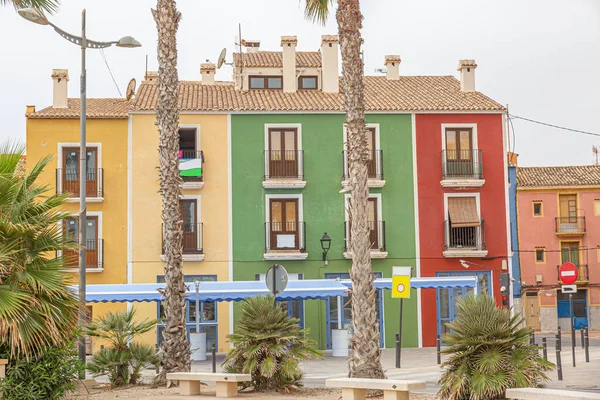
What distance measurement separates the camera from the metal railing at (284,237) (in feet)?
117

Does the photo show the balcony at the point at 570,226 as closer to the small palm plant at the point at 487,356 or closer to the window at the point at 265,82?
the window at the point at 265,82

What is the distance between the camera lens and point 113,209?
35.6 metres

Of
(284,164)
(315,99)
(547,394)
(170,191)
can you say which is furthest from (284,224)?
(547,394)

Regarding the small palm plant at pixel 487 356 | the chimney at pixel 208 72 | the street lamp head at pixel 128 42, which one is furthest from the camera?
the chimney at pixel 208 72

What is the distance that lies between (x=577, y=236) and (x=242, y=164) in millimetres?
29807

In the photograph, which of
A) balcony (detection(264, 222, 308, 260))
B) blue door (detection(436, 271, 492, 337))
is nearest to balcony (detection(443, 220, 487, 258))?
blue door (detection(436, 271, 492, 337))

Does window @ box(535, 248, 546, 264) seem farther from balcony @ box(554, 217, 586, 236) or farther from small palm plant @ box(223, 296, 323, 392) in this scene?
small palm plant @ box(223, 296, 323, 392)

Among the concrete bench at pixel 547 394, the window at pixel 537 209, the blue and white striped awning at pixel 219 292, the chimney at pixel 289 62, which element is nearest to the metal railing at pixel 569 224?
the window at pixel 537 209

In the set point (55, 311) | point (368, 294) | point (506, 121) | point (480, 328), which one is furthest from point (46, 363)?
point (506, 121)

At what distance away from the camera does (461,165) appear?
3659 cm

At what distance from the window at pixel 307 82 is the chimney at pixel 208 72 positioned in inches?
195

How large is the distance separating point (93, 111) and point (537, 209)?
3230cm

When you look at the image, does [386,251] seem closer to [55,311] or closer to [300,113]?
[300,113]

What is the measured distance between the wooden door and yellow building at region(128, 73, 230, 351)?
92.5ft
